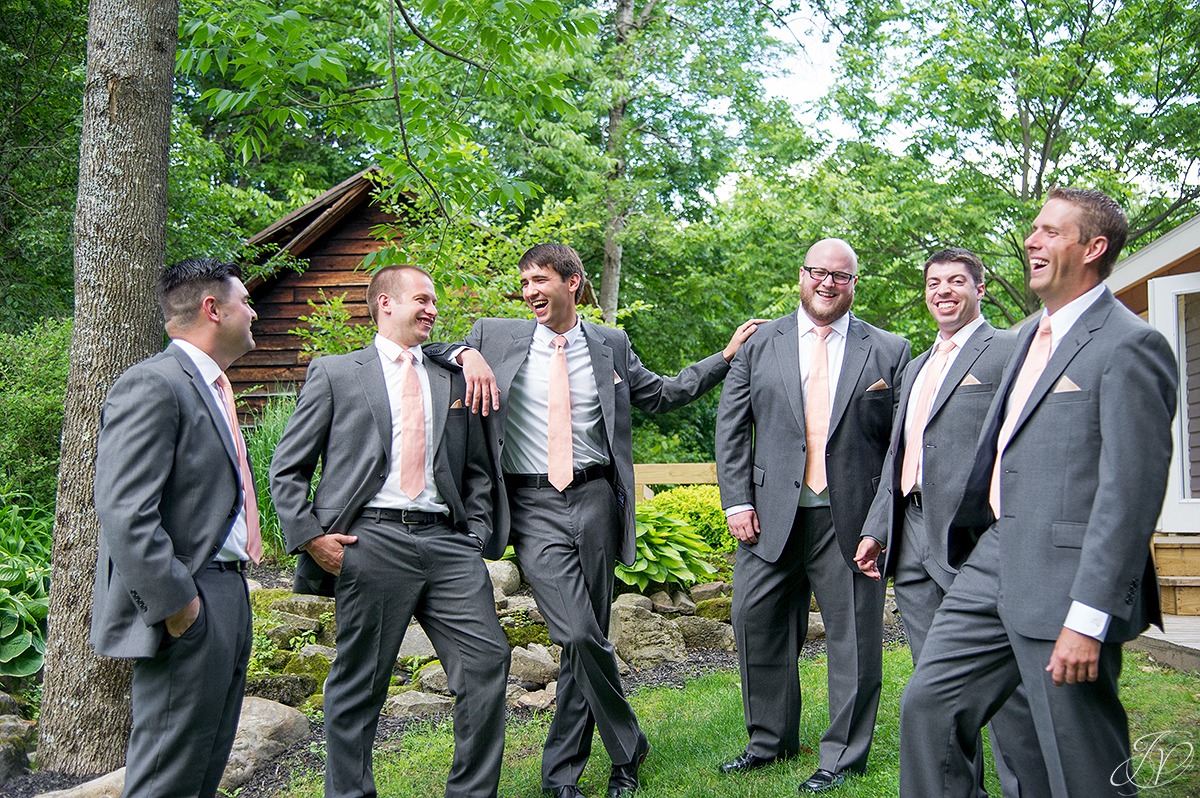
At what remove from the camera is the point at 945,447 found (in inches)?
179

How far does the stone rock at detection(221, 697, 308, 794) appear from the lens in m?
5.31

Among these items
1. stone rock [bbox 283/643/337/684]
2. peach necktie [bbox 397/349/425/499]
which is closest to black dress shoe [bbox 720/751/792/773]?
peach necktie [bbox 397/349/425/499]

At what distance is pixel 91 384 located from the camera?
5191 millimetres

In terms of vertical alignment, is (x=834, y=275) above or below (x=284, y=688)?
above

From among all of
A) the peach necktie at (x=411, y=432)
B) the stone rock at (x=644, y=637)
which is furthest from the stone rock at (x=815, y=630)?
the peach necktie at (x=411, y=432)

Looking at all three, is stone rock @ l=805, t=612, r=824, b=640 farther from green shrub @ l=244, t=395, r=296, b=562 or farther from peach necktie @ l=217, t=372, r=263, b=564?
peach necktie @ l=217, t=372, r=263, b=564

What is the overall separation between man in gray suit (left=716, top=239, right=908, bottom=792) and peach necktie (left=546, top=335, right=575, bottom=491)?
0.90m

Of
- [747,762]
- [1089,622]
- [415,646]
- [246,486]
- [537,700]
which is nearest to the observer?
[1089,622]

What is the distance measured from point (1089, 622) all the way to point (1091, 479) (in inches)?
17.6

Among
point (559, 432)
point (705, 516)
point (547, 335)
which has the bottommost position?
point (705, 516)

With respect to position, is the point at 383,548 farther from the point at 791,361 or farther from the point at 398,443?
the point at 791,361

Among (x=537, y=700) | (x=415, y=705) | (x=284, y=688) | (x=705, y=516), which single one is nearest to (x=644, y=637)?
(x=537, y=700)

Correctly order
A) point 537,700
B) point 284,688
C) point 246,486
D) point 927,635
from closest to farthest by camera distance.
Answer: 1. point 246,486
2. point 927,635
3. point 284,688
4. point 537,700

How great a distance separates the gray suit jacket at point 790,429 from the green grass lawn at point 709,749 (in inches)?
41.4
